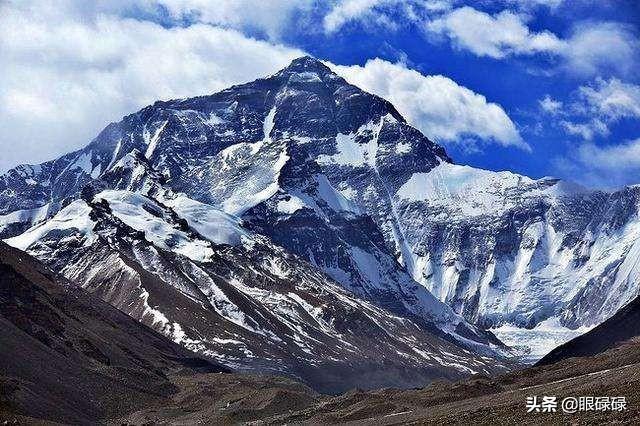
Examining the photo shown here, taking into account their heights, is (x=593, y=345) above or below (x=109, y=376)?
above

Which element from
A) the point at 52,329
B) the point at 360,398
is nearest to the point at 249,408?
the point at 360,398

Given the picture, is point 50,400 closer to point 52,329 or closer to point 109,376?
point 109,376

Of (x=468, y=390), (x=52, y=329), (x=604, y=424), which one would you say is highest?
(x=52, y=329)

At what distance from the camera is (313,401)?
5935 inches

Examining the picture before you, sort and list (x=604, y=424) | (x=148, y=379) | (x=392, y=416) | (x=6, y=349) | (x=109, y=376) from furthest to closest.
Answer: (x=148, y=379) < (x=109, y=376) < (x=6, y=349) < (x=392, y=416) < (x=604, y=424)

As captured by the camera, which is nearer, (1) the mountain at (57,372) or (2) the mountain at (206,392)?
(2) the mountain at (206,392)

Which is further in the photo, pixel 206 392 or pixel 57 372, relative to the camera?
pixel 206 392

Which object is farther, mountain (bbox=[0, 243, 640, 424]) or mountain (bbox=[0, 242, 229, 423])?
mountain (bbox=[0, 242, 229, 423])

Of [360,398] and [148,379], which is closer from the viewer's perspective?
[360,398]

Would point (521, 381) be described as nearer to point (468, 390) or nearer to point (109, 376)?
point (468, 390)

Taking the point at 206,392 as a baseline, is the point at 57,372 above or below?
below

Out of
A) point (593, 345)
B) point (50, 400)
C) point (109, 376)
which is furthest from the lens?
point (593, 345)

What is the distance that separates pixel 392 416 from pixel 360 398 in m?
25.4

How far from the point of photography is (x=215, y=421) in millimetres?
136875
